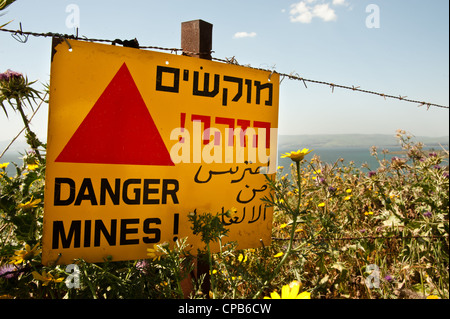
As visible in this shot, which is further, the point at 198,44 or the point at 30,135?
the point at 30,135

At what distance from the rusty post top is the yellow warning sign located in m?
0.09

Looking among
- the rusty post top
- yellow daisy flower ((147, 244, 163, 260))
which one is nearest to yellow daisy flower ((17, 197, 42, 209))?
yellow daisy flower ((147, 244, 163, 260))

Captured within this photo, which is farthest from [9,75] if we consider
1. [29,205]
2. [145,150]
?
[145,150]

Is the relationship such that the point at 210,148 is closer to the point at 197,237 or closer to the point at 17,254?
the point at 197,237

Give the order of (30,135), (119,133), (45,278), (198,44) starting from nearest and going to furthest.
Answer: (45,278)
(119,133)
(198,44)
(30,135)

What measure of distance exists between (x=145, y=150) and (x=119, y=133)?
144 mm

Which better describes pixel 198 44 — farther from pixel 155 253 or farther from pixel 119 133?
pixel 155 253

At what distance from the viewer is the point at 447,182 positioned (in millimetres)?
→ 2738

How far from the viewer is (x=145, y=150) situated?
1594mm

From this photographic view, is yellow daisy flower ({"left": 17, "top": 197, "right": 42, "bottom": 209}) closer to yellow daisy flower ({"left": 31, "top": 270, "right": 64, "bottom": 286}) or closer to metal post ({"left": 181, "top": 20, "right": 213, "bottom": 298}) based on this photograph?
yellow daisy flower ({"left": 31, "top": 270, "right": 64, "bottom": 286})

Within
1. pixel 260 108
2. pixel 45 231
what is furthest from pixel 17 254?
pixel 260 108

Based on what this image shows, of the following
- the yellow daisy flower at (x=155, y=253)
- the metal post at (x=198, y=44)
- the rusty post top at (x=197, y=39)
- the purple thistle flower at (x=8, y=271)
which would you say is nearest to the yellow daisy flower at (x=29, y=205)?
the purple thistle flower at (x=8, y=271)

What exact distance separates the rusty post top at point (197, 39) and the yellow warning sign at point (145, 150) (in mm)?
89

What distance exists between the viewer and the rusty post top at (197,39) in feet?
5.92
